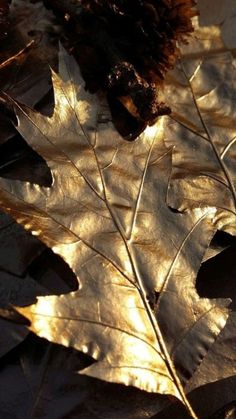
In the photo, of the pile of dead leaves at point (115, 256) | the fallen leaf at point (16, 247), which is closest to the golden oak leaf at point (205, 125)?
the pile of dead leaves at point (115, 256)

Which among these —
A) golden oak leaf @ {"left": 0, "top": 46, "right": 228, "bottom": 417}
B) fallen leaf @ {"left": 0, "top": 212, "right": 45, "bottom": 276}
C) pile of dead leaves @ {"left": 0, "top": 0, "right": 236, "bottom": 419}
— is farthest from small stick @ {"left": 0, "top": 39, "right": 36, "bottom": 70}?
fallen leaf @ {"left": 0, "top": 212, "right": 45, "bottom": 276}

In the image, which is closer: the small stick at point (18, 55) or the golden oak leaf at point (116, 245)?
the golden oak leaf at point (116, 245)

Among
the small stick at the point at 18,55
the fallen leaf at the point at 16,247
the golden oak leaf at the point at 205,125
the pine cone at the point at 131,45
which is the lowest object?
the golden oak leaf at the point at 205,125

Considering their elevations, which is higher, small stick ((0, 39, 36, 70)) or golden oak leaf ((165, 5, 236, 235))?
small stick ((0, 39, 36, 70))

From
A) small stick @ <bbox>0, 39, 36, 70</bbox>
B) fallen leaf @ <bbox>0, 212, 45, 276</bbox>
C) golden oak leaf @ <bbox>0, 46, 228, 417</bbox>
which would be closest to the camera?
golden oak leaf @ <bbox>0, 46, 228, 417</bbox>

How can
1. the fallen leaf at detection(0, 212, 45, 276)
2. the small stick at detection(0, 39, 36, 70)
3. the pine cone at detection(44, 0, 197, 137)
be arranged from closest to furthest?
the fallen leaf at detection(0, 212, 45, 276) → the pine cone at detection(44, 0, 197, 137) → the small stick at detection(0, 39, 36, 70)

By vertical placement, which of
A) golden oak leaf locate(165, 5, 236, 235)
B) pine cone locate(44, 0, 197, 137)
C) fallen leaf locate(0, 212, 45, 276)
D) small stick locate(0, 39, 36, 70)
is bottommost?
golden oak leaf locate(165, 5, 236, 235)

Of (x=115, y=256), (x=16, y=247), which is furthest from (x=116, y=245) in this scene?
(x=16, y=247)

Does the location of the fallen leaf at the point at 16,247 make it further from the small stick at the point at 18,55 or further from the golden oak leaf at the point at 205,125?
the small stick at the point at 18,55

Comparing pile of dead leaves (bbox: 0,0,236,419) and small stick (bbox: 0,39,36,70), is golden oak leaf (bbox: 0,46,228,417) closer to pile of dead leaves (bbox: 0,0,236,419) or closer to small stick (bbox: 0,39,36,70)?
pile of dead leaves (bbox: 0,0,236,419)
